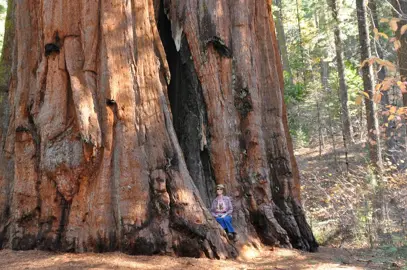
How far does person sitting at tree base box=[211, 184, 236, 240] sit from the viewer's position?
7.68 m

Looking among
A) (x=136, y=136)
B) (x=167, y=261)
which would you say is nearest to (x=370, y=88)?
(x=136, y=136)

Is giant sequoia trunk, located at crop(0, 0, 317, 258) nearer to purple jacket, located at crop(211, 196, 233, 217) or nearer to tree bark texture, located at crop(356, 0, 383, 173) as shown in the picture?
purple jacket, located at crop(211, 196, 233, 217)

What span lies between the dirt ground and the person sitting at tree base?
436mm

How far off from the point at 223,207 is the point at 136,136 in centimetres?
188

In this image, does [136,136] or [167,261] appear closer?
[167,261]

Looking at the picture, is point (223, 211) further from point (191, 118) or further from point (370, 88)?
point (370, 88)

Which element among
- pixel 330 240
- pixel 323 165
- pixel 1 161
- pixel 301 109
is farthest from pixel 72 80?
pixel 301 109

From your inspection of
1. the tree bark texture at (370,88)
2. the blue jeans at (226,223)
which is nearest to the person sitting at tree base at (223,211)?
the blue jeans at (226,223)

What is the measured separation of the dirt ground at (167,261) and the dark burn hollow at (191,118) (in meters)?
1.53

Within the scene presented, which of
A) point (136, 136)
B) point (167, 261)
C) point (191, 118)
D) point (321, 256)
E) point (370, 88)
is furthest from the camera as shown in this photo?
point (370, 88)

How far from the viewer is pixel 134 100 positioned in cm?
714

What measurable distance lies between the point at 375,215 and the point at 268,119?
3.78m

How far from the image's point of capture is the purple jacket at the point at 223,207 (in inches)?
307

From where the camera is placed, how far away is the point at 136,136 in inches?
276
